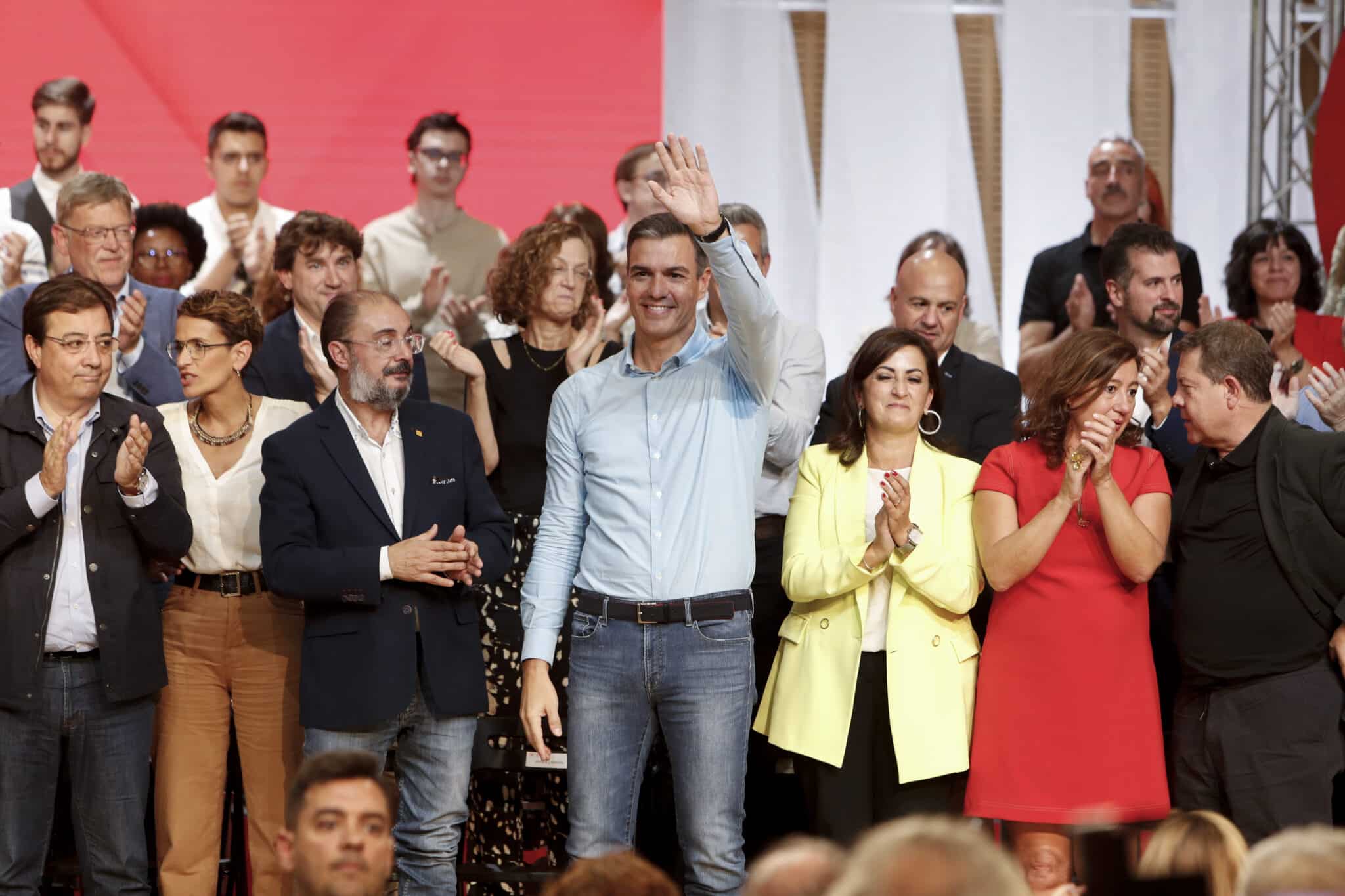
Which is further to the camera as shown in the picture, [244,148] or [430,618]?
[244,148]

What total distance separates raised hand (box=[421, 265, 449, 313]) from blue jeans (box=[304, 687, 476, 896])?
259 centimetres

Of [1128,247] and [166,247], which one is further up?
[166,247]

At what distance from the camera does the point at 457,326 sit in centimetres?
598

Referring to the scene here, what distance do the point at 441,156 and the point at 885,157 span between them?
2.41m

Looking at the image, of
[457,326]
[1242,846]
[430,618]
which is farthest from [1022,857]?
[457,326]

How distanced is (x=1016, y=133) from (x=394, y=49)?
10.3 ft

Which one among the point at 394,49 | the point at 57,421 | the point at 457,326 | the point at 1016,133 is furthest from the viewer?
the point at 1016,133

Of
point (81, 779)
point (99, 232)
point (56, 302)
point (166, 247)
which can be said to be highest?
point (166, 247)

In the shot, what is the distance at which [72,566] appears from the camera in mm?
4035

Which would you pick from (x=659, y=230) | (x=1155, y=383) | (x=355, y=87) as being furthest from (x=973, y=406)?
(x=355, y=87)

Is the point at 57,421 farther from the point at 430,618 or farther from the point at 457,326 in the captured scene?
the point at 457,326

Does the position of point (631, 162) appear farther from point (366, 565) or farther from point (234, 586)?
point (366, 565)

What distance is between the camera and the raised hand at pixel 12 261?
5789 mm

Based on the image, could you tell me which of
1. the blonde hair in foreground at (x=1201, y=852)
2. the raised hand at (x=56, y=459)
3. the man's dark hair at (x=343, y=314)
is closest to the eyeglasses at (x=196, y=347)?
the man's dark hair at (x=343, y=314)
